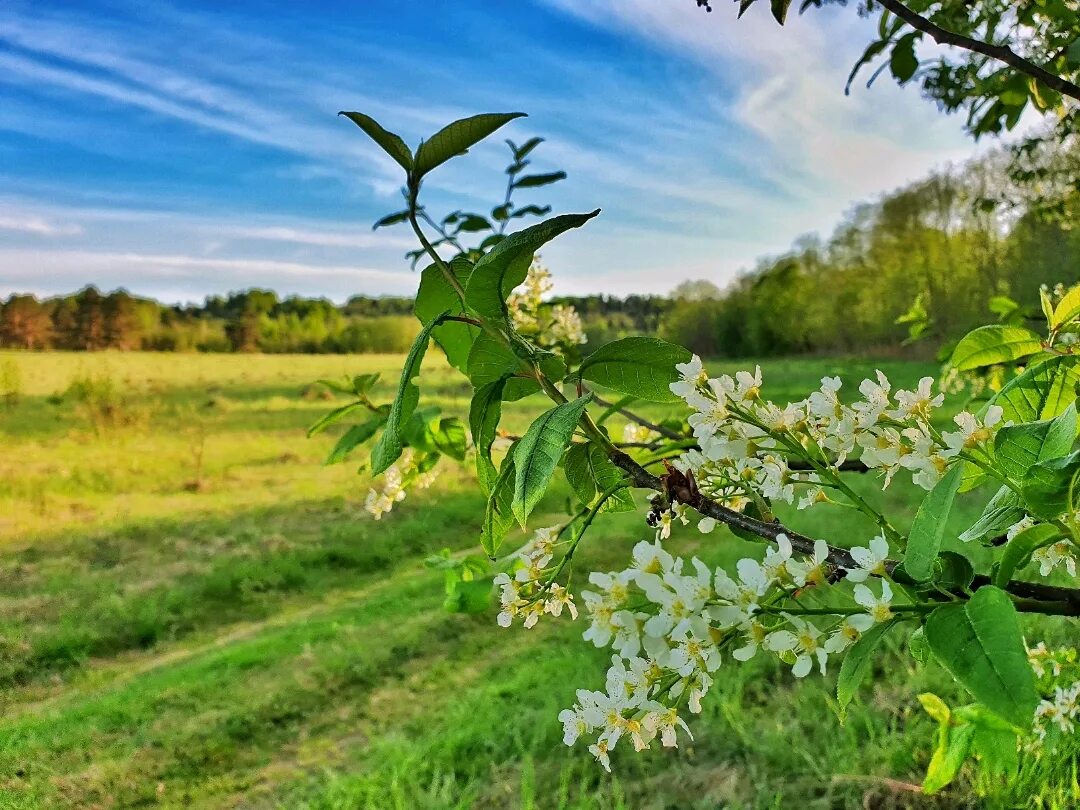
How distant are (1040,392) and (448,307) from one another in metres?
0.35

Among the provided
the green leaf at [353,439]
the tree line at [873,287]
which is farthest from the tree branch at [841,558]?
the tree line at [873,287]

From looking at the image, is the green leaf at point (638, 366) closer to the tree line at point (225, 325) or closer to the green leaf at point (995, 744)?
the green leaf at point (995, 744)

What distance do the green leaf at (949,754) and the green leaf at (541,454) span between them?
26.3 inches

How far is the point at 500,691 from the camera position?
1953 millimetres

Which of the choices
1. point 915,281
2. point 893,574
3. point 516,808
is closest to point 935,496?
point 893,574

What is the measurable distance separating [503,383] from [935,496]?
7.9 inches

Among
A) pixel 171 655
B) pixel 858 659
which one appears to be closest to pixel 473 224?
pixel 858 659

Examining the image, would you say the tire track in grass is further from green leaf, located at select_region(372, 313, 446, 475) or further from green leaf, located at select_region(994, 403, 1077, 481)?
green leaf, located at select_region(994, 403, 1077, 481)

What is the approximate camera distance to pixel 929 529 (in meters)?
0.27

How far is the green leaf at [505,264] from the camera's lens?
32cm

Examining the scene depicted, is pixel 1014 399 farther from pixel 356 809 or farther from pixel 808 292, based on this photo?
pixel 808 292

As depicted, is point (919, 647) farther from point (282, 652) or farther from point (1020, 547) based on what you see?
point (282, 652)

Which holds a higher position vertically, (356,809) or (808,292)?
(808,292)

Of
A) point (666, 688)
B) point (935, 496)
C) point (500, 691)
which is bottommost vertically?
point (500, 691)
